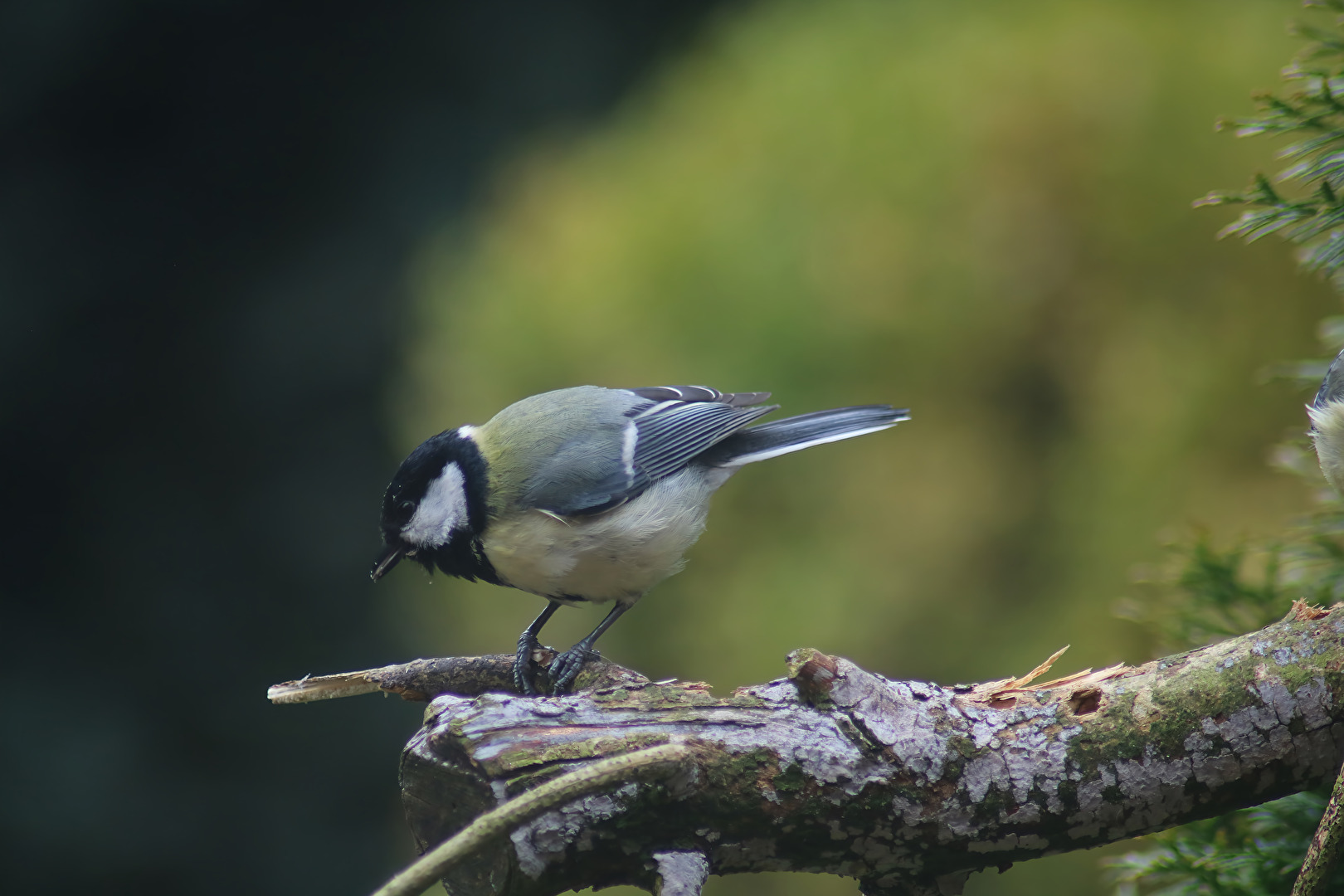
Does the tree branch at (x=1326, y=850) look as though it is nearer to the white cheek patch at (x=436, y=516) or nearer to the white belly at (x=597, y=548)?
the white belly at (x=597, y=548)

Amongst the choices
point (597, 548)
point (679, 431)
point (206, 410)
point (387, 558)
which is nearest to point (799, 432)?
point (679, 431)

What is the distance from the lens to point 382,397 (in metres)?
2.63

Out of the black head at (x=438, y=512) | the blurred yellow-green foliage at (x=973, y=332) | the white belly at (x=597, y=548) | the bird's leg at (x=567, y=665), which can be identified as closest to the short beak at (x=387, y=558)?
the black head at (x=438, y=512)

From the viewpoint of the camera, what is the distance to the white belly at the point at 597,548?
1201 millimetres

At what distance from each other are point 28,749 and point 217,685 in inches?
15.0

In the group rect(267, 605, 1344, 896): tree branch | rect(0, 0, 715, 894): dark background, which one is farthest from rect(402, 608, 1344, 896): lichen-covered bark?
rect(0, 0, 715, 894): dark background

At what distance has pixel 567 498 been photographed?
122 centimetres

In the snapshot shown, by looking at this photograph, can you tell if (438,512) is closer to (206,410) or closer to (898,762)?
(898,762)

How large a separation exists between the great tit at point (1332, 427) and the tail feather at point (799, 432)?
1.56ft

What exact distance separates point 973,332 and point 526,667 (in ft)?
3.23

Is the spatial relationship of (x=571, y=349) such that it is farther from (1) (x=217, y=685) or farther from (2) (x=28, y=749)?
(2) (x=28, y=749)

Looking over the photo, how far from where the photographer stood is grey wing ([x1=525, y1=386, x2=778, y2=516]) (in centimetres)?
123

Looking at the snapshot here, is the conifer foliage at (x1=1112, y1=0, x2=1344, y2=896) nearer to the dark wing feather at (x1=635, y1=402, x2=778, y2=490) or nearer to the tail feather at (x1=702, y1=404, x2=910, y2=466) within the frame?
the tail feather at (x1=702, y1=404, x2=910, y2=466)

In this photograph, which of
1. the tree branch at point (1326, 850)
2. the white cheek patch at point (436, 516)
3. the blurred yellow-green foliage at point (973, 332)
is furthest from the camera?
the blurred yellow-green foliage at point (973, 332)
